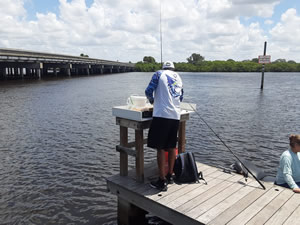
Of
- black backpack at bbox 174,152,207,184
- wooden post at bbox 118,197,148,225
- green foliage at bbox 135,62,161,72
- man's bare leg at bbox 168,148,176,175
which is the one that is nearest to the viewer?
man's bare leg at bbox 168,148,176,175

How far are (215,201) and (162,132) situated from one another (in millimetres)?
1529

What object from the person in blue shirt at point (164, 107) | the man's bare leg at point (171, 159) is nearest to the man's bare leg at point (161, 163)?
the person in blue shirt at point (164, 107)

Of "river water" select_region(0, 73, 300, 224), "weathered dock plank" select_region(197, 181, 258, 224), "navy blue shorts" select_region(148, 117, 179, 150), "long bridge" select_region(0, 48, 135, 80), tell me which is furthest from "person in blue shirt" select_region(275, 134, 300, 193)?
"long bridge" select_region(0, 48, 135, 80)

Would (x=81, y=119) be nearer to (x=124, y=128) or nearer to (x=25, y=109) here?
(x=25, y=109)

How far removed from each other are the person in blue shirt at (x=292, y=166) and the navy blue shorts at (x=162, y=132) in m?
2.23

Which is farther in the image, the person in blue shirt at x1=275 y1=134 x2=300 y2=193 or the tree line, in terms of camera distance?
the tree line

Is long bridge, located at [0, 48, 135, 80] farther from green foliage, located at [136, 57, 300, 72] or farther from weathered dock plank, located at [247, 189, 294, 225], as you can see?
green foliage, located at [136, 57, 300, 72]

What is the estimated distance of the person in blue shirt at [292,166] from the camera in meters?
4.98

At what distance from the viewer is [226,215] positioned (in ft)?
13.5

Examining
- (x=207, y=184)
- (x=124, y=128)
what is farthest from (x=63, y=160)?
(x=207, y=184)

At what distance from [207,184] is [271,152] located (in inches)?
280

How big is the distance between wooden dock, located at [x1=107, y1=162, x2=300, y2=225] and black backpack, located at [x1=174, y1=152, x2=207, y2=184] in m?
0.16

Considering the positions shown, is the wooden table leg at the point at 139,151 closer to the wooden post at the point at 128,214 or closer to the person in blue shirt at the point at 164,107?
the person in blue shirt at the point at 164,107

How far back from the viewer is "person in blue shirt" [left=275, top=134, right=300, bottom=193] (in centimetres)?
498
